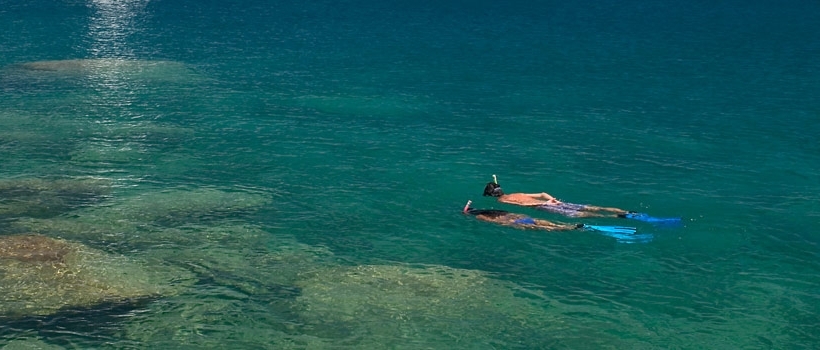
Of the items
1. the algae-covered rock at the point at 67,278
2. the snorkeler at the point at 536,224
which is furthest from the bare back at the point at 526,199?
the algae-covered rock at the point at 67,278

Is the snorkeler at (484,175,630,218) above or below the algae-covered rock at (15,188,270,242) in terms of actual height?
above

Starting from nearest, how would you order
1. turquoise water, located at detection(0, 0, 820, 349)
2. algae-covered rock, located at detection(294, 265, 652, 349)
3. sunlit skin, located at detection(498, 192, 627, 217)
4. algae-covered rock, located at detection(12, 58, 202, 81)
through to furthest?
algae-covered rock, located at detection(294, 265, 652, 349) → turquoise water, located at detection(0, 0, 820, 349) → sunlit skin, located at detection(498, 192, 627, 217) → algae-covered rock, located at detection(12, 58, 202, 81)

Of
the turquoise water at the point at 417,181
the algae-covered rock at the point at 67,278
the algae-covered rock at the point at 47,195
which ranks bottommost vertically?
the algae-covered rock at the point at 67,278

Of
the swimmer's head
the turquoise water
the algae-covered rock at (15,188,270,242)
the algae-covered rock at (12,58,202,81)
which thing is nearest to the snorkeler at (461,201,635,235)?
the turquoise water

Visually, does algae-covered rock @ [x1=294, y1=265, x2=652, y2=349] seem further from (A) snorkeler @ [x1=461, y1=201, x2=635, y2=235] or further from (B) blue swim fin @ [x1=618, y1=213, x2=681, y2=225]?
(B) blue swim fin @ [x1=618, y1=213, x2=681, y2=225]

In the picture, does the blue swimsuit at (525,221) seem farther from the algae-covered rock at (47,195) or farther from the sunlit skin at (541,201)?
the algae-covered rock at (47,195)
